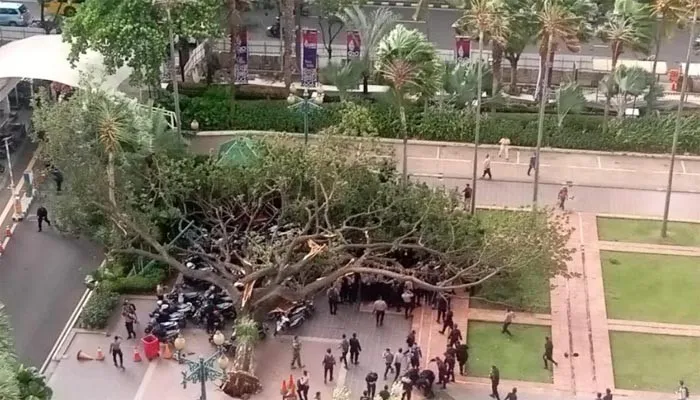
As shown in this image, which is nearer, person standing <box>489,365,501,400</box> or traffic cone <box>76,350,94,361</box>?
person standing <box>489,365,501,400</box>

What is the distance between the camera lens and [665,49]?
62.6 meters

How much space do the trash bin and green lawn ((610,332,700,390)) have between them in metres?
15.2

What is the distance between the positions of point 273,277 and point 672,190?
19297 mm

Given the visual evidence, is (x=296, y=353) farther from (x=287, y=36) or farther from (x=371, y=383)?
(x=287, y=36)

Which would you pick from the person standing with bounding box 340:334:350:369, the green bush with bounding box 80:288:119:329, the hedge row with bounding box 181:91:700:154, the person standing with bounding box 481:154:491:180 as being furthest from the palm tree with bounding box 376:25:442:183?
the green bush with bounding box 80:288:119:329

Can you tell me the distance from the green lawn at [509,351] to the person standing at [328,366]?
463 centimetres

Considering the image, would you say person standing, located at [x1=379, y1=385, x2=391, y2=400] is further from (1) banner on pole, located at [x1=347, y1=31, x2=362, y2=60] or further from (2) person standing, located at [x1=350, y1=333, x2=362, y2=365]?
Result: (1) banner on pole, located at [x1=347, y1=31, x2=362, y2=60]

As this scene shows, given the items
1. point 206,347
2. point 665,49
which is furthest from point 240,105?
point 665,49

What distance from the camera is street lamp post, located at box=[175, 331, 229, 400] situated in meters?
33.1

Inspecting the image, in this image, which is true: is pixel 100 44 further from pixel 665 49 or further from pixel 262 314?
pixel 665 49

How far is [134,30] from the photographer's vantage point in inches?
1911

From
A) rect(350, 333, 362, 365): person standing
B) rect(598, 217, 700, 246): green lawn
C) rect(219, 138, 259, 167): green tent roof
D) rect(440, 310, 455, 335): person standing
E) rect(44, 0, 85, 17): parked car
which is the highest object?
rect(44, 0, 85, 17): parked car

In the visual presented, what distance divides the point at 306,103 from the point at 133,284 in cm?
1005

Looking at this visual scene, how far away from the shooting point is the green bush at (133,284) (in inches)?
1692
